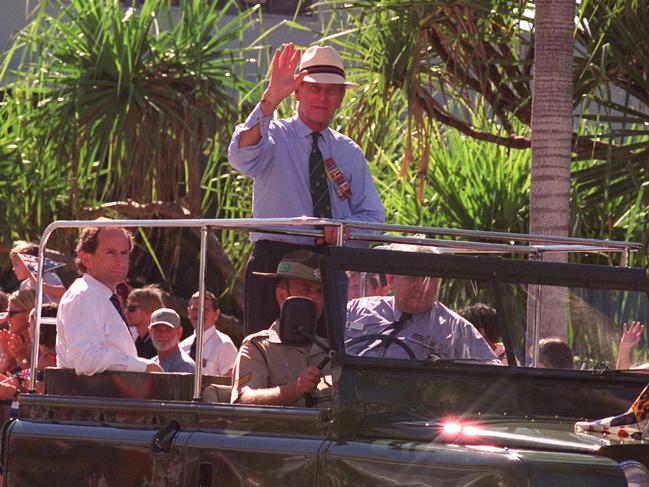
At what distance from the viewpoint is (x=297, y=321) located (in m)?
5.35

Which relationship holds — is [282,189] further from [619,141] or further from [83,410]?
[619,141]

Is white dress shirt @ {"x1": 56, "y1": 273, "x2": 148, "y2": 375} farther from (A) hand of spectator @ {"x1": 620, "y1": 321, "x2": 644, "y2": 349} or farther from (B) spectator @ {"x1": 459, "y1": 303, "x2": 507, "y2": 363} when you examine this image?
(A) hand of spectator @ {"x1": 620, "y1": 321, "x2": 644, "y2": 349}

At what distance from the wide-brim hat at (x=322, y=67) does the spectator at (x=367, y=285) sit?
1612 mm

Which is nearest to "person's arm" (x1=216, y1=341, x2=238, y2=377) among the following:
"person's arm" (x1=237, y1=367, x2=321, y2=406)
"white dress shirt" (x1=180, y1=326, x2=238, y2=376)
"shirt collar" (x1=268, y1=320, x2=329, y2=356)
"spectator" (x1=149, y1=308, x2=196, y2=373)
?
"white dress shirt" (x1=180, y1=326, x2=238, y2=376)

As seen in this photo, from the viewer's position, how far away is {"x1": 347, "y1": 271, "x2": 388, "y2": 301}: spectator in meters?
5.54

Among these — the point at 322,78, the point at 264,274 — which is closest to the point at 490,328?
the point at 264,274

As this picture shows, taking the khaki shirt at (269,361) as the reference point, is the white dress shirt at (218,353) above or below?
below

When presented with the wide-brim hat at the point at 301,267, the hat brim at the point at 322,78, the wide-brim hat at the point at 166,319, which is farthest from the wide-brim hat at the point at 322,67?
the wide-brim hat at the point at 166,319

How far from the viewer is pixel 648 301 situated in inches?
241

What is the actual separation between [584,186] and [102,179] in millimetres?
5570

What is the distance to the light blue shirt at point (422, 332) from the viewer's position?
5508 millimetres

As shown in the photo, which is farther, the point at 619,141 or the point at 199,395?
the point at 619,141

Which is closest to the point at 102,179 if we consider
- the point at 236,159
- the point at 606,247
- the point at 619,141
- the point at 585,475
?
the point at 619,141

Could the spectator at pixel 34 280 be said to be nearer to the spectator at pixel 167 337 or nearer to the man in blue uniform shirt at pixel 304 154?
the spectator at pixel 167 337
